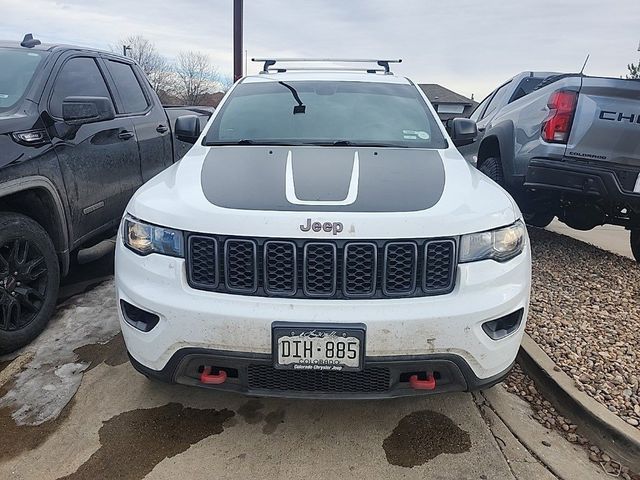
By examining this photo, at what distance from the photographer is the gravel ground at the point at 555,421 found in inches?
95.9

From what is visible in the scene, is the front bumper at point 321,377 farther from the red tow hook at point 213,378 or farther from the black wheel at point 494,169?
the black wheel at point 494,169

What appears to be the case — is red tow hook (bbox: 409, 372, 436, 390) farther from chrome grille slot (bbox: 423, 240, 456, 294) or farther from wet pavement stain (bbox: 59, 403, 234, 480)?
wet pavement stain (bbox: 59, 403, 234, 480)

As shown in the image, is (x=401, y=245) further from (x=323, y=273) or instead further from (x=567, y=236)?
(x=567, y=236)

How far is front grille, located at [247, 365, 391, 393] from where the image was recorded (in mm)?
2246

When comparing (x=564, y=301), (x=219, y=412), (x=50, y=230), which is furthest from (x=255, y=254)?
(x=564, y=301)

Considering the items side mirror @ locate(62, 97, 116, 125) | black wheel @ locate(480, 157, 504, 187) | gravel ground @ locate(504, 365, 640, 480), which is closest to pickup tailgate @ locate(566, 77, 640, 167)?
black wheel @ locate(480, 157, 504, 187)

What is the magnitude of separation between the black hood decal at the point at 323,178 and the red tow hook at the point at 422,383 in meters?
0.74

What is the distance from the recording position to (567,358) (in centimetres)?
317

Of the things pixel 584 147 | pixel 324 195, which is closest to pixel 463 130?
pixel 584 147

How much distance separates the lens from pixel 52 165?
3.36 metres

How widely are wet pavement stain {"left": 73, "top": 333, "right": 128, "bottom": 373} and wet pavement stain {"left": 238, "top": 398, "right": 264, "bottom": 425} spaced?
92cm

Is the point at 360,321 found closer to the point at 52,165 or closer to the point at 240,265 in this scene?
the point at 240,265

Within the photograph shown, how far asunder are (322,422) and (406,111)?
2.13 m

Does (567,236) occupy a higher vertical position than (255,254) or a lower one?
lower
